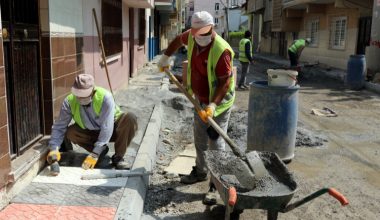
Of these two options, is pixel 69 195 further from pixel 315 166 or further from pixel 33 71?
pixel 315 166

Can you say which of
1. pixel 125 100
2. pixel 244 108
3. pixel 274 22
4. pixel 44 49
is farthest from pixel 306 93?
pixel 274 22

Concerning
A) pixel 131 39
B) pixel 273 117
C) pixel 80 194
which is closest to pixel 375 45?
pixel 131 39

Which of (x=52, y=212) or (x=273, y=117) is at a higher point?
(x=273, y=117)

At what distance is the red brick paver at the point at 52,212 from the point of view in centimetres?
339

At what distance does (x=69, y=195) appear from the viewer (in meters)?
3.83

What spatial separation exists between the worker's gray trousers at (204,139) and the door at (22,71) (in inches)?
69.5

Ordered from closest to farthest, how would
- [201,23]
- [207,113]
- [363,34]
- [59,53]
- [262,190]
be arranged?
[262,190]
[207,113]
[201,23]
[59,53]
[363,34]

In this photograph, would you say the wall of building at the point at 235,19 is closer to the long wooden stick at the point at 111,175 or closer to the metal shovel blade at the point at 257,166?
the long wooden stick at the point at 111,175

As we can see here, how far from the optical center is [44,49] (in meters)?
4.74

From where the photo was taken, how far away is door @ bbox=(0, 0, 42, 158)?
3.89 metres

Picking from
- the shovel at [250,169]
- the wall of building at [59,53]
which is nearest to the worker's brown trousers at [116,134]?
the wall of building at [59,53]

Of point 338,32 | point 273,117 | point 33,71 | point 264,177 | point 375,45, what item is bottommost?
point 264,177

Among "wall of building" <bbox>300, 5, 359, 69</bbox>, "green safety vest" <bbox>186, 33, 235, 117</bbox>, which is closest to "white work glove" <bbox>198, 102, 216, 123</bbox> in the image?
"green safety vest" <bbox>186, 33, 235, 117</bbox>

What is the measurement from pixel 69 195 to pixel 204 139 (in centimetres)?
156
